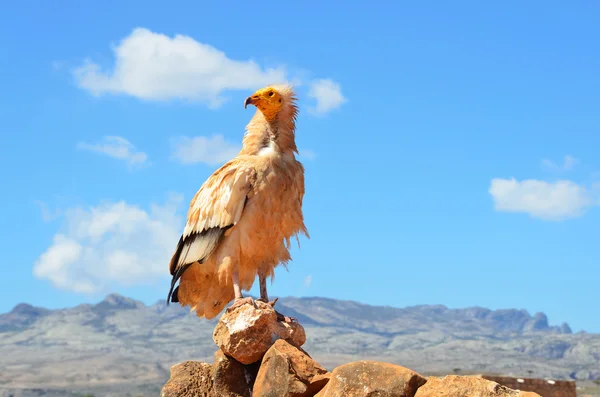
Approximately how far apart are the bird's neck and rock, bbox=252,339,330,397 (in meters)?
2.76

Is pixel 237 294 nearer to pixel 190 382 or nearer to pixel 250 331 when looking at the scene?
pixel 250 331

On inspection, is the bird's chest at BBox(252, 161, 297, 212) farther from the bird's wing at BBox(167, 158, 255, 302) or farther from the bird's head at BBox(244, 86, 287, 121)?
the bird's head at BBox(244, 86, 287, 121)

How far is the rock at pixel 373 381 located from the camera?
895cm

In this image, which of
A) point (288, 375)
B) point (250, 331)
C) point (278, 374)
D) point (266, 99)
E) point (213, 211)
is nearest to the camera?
point (288, 375)

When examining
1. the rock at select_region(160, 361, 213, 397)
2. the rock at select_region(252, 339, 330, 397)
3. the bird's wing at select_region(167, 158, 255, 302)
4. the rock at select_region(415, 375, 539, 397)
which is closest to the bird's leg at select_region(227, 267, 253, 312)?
the bird's wing at select_region(167, 158, 255, 302)

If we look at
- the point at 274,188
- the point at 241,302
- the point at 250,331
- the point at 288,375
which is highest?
the point at 274,188

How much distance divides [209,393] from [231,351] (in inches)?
29.1

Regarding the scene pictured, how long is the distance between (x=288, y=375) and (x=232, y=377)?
1.61 m

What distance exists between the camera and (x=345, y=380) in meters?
9.20

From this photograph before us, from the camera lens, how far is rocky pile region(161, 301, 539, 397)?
884cm

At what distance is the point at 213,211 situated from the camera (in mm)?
11539

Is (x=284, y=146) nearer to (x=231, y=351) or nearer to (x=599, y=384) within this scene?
(x=231, y=351)

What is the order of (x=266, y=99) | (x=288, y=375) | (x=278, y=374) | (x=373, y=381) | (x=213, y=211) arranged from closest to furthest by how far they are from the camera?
1. (x=373, y=381)
2. (x=288, y=375)
3. (x=278, y=374)
4. (x=213, y=211)
5. (x=266, y=99)

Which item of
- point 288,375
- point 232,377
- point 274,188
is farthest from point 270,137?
point 288,375
